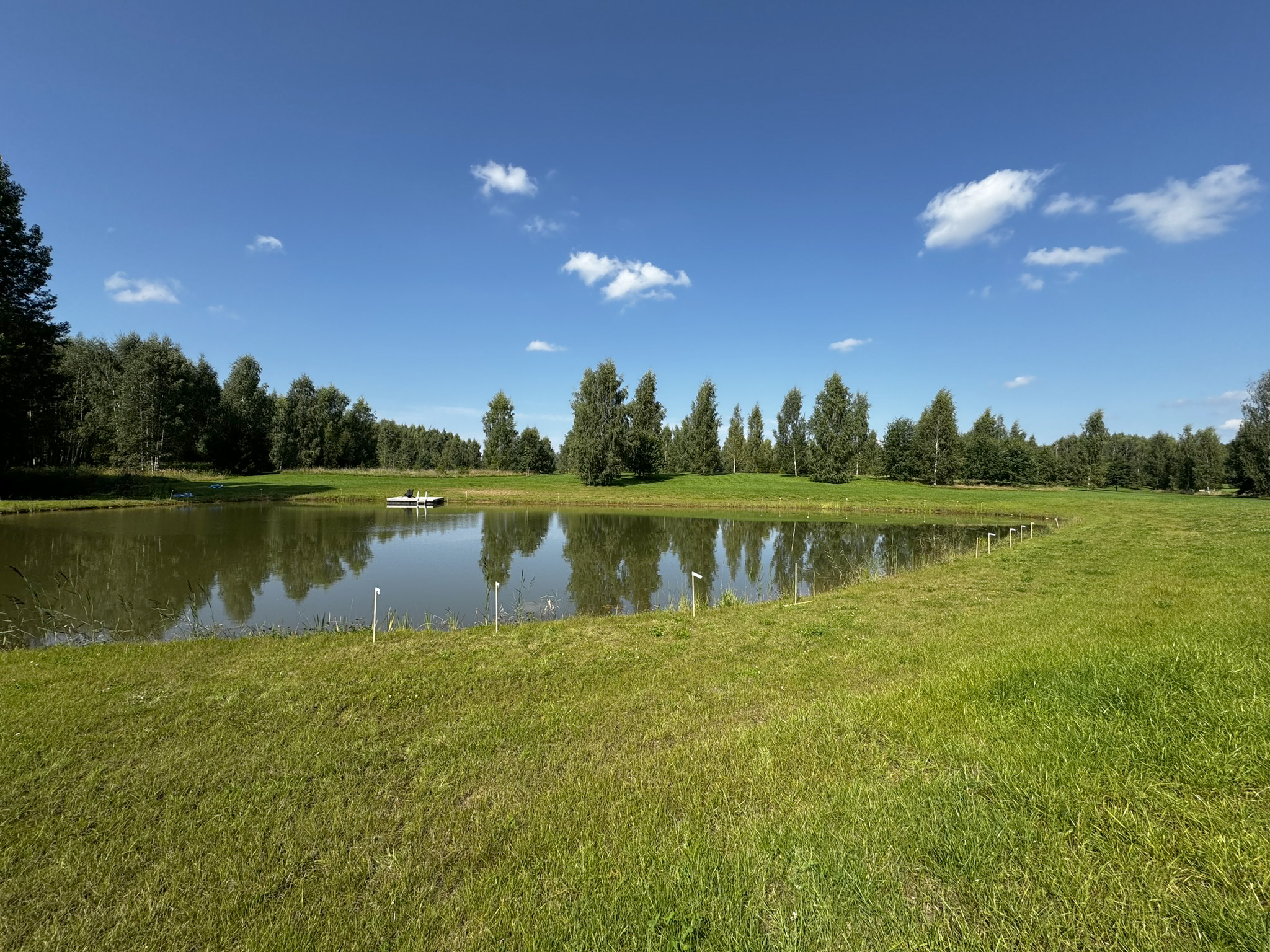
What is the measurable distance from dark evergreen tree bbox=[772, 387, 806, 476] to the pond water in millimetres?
45791

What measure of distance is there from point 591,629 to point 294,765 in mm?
6059

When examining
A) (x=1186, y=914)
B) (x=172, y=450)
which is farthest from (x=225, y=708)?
(x=172, y=450)

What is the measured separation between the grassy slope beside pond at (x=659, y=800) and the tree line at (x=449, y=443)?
36237mm

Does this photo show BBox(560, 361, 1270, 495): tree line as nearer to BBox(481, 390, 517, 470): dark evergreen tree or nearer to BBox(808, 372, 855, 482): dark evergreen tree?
BBox(808, 372, 855, 482): dark evergreen tree

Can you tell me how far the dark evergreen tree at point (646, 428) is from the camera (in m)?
63.6

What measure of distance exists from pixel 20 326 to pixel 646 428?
53.7 m

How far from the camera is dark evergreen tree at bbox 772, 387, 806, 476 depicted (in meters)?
80.1

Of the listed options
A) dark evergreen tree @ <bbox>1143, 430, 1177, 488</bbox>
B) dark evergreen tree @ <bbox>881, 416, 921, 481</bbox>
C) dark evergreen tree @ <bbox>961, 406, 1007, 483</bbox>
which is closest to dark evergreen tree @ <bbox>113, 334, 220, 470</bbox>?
dark evergreen tree @ <bbox>881, 416, 921, 481</bbox>

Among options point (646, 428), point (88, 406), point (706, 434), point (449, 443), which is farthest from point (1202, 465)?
point (88, 406)

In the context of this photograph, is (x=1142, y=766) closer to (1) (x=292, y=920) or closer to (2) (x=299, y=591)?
(1) (x=292, y=920)

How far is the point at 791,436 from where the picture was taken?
8406 centimetres

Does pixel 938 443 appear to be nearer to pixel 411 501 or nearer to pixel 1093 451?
pixel 1093 451

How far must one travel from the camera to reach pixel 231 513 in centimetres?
3400

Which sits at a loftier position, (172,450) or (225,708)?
(172,450)
